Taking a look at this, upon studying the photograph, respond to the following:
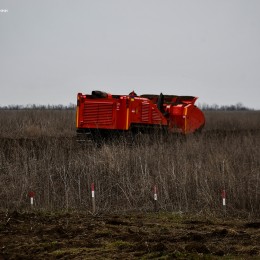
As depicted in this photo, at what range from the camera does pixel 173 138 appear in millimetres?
22203

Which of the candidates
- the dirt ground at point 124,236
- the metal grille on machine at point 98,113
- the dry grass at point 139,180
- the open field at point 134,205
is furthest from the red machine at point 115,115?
the dirt ground at point 124,236

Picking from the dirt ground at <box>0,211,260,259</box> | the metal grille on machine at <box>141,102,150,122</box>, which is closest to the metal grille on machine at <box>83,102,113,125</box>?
the metal grille on machine at <box>141,102,150,122</box>

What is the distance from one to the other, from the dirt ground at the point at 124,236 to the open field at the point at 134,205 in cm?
1

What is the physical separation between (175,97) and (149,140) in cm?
463

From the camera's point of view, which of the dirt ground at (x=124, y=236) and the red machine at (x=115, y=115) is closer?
the dirt ground at (x=124, y=236)

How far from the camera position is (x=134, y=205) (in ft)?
43.7

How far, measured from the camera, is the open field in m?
8.50

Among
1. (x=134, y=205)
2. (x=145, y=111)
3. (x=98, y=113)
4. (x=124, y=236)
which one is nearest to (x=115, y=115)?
(x=98, y=113)

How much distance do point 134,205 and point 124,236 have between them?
13.2ft

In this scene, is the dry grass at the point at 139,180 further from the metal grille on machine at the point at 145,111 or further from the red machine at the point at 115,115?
the metal grille on machine at the point at 145,111

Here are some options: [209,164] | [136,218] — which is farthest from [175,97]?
[136,218]

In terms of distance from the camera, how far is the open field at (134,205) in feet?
27.9

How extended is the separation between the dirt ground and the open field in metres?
0.01

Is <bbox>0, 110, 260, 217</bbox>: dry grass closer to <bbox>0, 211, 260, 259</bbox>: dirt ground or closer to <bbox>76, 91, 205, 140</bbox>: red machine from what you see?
<bbox>0, 211, 260, 259</bbox>: dirt ground
